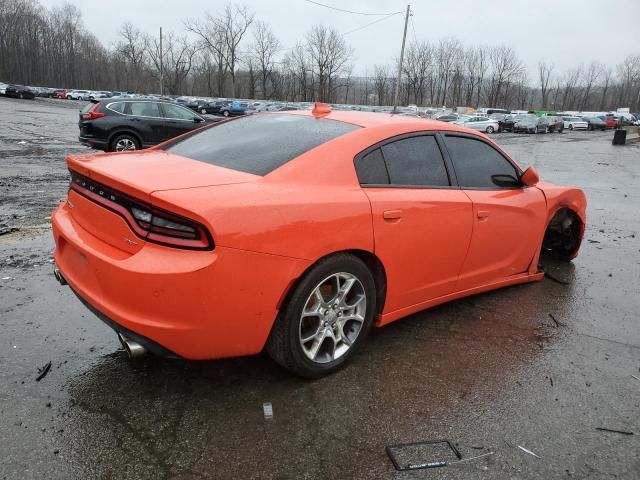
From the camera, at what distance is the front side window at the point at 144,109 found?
1296cm

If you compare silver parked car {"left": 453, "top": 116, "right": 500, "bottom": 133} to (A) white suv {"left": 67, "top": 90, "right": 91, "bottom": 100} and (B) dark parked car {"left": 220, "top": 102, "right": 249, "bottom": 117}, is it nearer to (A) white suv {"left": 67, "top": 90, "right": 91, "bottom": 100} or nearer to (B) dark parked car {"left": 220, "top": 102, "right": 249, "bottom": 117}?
(B) dark parked car {"left": 220, "top": 102, "right": 249, "bottom": 117}

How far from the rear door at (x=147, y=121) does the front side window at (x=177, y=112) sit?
0.22 m

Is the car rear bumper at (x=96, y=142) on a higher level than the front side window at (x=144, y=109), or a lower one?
lower

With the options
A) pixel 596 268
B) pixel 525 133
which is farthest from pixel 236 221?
pixel 525 133

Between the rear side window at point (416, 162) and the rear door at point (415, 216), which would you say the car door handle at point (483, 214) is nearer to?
the rear door at point (415, 216)

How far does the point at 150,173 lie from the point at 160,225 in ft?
1.54

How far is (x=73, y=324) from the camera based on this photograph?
3412mm

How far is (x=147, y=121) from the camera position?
13008mm

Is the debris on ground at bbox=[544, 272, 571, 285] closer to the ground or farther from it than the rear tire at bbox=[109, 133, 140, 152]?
closer to the ground

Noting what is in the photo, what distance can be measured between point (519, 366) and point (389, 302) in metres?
0.95

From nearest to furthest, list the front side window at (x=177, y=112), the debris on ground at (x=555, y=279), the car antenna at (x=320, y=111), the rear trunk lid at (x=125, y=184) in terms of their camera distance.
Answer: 1. the rear trunk lid at (x=125, y=184)
2. the car antenna at (x=320, y=111)
3. the debris on ground at (x=555, y=279)
4. the front side window at (x=177, y=112)

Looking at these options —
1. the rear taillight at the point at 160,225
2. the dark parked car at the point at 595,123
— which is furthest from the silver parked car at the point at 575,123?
the rear taillight at the point at 160,225

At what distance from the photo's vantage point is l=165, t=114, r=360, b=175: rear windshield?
115 inches

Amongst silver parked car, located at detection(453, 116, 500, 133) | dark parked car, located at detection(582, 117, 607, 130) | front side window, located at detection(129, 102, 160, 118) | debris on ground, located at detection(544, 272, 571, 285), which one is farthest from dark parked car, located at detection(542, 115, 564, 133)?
debris on ground, located at detection(544, 272, 571, 285)
